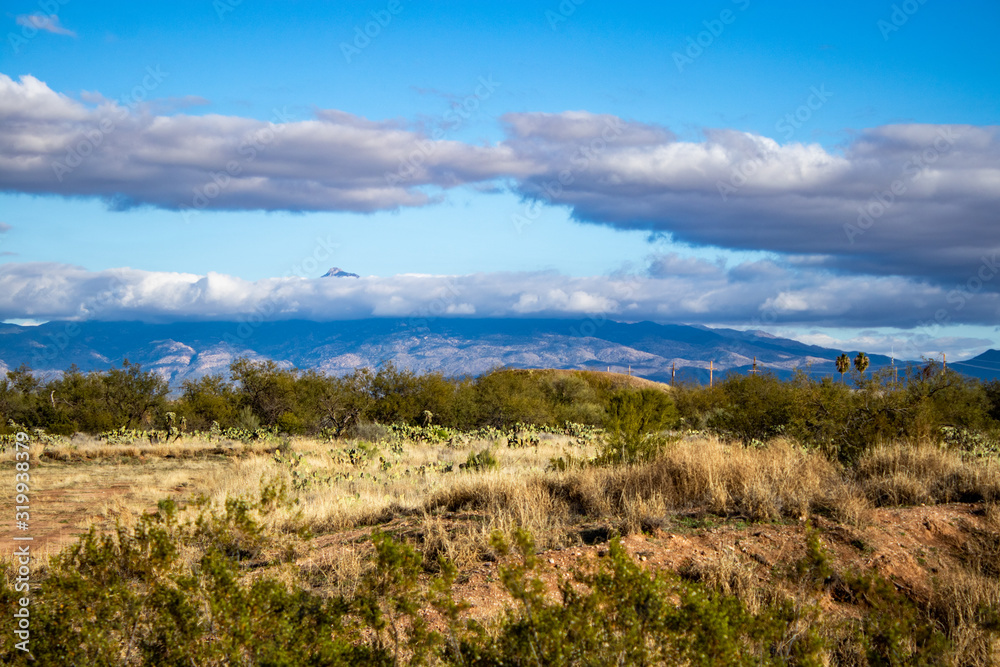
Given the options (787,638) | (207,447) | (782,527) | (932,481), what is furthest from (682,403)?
(787,638)

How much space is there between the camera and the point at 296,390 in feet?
107

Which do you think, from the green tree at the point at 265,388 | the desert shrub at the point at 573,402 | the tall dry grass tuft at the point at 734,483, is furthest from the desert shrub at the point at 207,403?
the tall dry grass tuft at the point at 734,483

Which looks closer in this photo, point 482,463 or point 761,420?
point 482,463

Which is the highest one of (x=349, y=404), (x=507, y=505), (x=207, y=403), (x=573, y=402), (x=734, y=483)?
(x=734, y=483)

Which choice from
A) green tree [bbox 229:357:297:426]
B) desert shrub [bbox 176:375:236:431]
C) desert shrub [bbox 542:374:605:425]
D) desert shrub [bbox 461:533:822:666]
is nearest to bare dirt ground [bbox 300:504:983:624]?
desert shrub [bbox 461:533:822:666]

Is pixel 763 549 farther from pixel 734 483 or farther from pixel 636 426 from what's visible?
pixel 636 426

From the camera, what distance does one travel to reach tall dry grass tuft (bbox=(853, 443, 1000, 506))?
34.1 ft

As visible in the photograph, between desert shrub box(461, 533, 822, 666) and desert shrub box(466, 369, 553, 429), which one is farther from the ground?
desert shrub box(461, 533, 822, 666)

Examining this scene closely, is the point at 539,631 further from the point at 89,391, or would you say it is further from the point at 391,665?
the point at 89,391

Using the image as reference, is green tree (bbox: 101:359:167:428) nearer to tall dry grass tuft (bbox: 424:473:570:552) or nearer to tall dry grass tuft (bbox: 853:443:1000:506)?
tall dry grass tuft (bbox: 424:473:570:552)

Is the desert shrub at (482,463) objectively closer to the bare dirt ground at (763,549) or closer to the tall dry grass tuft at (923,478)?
the bare dirt ground at (763,549)

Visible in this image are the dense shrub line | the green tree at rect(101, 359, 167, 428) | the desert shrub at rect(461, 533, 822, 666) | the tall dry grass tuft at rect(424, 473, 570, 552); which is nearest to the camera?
the desert shrub at rect(461, 533, 822, 666)

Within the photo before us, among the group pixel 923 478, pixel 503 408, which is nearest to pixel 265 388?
pixel 503 408

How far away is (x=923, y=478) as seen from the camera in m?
11.0
